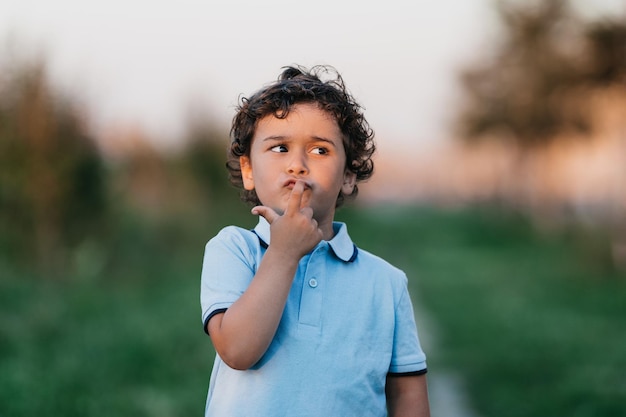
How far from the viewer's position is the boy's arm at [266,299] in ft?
5.79

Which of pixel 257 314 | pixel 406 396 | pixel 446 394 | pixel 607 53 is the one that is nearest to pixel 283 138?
pixel 257 314

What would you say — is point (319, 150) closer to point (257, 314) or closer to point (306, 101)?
point (306, 101)

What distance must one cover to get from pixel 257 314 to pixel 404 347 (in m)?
0.45

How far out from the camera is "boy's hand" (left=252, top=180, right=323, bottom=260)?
1.82 meters

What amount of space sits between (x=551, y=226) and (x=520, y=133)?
101 inches

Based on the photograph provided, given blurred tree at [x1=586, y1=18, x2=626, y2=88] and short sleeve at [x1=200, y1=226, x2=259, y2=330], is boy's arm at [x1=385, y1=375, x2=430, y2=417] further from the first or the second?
blurred tree at [x1=586, y1=18, x2=626, y2=88]

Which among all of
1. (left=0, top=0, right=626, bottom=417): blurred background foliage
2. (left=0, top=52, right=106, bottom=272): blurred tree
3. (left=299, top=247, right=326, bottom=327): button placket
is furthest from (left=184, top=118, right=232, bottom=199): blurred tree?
(left=299, top=247, right=326, bottom=327): button placket

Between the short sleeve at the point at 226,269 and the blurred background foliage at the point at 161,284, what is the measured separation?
2.72 metres

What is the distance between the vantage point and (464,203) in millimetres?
48062

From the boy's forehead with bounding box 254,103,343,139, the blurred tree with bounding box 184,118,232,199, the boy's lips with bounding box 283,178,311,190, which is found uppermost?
Result: the blurred tree with bounding box 184,118,232,199

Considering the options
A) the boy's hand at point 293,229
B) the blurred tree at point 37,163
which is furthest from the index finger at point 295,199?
the blurred tree at point 37,163

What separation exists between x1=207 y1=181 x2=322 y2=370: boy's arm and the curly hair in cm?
33

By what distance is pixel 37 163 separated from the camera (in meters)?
7.31

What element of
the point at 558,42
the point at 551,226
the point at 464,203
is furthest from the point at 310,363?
the point at 464,203
